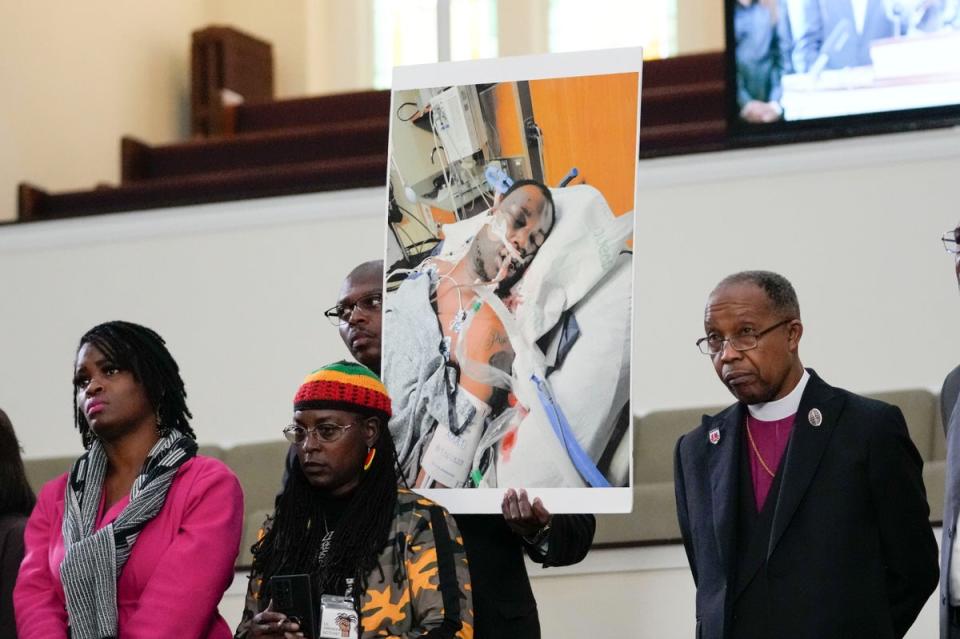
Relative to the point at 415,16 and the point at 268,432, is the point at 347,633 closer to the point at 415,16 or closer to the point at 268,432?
the point at 268,432

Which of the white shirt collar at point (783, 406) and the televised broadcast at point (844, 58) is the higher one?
the televised broadcast at point (844, 58)

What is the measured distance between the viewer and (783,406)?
9.33 ft

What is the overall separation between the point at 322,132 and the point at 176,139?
5.22 ft

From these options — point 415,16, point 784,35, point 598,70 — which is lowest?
point 598,70

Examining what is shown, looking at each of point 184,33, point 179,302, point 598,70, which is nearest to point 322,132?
point 179,302

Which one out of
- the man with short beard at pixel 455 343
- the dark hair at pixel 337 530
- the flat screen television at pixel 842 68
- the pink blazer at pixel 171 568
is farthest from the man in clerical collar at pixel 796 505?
the flat screen television at pixel 842 68

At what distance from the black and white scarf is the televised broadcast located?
295 centimetres

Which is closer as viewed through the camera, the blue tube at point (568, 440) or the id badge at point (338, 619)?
the id badge at point (338, 619)

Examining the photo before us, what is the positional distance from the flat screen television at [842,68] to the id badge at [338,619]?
3.04 m

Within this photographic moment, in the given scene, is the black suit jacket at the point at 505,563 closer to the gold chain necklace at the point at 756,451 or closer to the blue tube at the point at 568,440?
the blue tube at the point at 568,440

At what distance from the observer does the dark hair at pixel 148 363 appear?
3.10m

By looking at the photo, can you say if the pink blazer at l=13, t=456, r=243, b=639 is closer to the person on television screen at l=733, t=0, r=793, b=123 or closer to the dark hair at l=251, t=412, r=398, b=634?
the dark hair at l=251, t=412, r=398, b=634

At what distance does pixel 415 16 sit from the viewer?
9109mm

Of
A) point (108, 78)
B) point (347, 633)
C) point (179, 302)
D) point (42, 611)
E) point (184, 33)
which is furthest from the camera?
point (184, 33)
